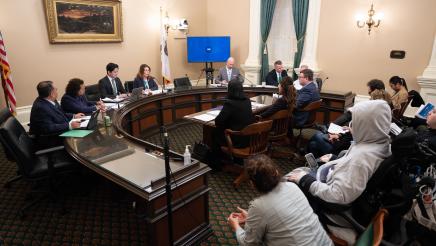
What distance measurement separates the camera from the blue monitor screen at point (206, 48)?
22.6 ft

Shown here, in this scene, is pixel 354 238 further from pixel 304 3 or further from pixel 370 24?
pixel 304 3

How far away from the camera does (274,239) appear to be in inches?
56.2

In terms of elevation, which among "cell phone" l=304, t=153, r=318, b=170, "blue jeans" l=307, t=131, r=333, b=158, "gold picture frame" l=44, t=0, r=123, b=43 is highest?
"gold picture frame" l=44, t=0, r=123, b=43

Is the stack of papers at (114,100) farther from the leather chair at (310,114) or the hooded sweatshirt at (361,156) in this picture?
→ the hooded sweatshirt at (361,156)

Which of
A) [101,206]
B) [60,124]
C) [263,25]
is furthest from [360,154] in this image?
[263,25]

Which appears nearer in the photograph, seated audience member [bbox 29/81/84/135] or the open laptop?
seated audience member [bbox 29/81/84/135]

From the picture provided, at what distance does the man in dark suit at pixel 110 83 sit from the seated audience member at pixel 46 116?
1741 mm

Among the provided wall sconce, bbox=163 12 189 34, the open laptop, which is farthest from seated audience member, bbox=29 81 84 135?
wall sconce, bbox=163 12 189 34

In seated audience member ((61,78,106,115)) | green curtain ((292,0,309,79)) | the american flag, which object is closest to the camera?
seated audience member ((61,78,106,115))

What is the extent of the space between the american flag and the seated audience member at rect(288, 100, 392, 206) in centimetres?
488

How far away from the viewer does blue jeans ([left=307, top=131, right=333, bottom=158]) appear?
10.8ft

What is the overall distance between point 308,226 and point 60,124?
2.58m

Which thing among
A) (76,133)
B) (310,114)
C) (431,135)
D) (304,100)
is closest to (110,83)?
(76,133)

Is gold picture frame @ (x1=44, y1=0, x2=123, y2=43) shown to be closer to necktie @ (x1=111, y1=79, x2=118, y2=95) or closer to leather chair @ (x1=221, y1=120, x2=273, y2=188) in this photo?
necktie @ (x1=111, y1=79, x2=118, y2=95)
